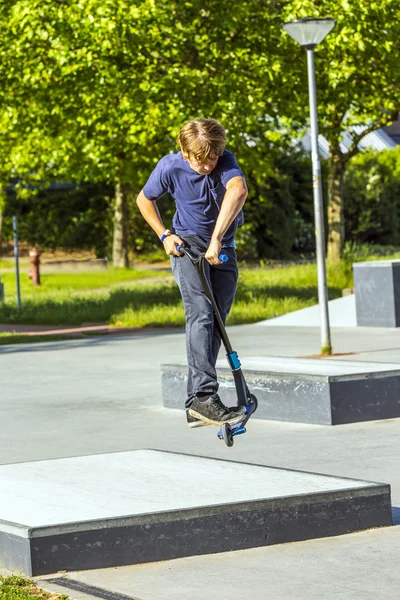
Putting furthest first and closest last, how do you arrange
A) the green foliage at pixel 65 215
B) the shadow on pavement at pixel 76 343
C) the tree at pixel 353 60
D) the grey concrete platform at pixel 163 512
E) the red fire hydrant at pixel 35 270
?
the green foliage at pixel 65 215
the red fire hydrant at pixel 35 270
the tree at pixel 353 60
the shadow on pavement at pixel 76 343
the grey concrete platform at pixel 163 512

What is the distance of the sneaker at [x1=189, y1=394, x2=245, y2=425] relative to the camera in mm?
6902

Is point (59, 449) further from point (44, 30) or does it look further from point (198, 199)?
point (44, 30)

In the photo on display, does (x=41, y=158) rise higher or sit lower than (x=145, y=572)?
higher

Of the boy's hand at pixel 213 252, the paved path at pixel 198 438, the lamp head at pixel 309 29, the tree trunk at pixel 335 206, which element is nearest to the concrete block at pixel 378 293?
the paved path at pixel 198 438

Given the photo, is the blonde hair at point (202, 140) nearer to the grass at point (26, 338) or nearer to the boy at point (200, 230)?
the boy at point (200, 230)

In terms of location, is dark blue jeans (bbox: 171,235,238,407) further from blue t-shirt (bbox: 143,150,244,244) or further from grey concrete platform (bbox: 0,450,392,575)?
grey concrete platform (bbox: 0,450,392,575)

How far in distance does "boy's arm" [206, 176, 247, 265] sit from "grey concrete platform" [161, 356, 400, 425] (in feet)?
10.4

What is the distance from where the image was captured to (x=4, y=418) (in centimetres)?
1084

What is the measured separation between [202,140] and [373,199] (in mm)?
37272

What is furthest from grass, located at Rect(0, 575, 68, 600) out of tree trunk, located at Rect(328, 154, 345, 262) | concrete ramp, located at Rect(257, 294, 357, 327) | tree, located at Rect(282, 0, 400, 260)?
tree trunk, located at Rect(328, 154, 345, 262)

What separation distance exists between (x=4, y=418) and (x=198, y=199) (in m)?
4.55

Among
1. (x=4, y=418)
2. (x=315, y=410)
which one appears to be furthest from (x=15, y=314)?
(x=315, y=410)

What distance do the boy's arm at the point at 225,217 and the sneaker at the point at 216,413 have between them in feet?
2.69

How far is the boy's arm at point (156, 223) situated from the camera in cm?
678
